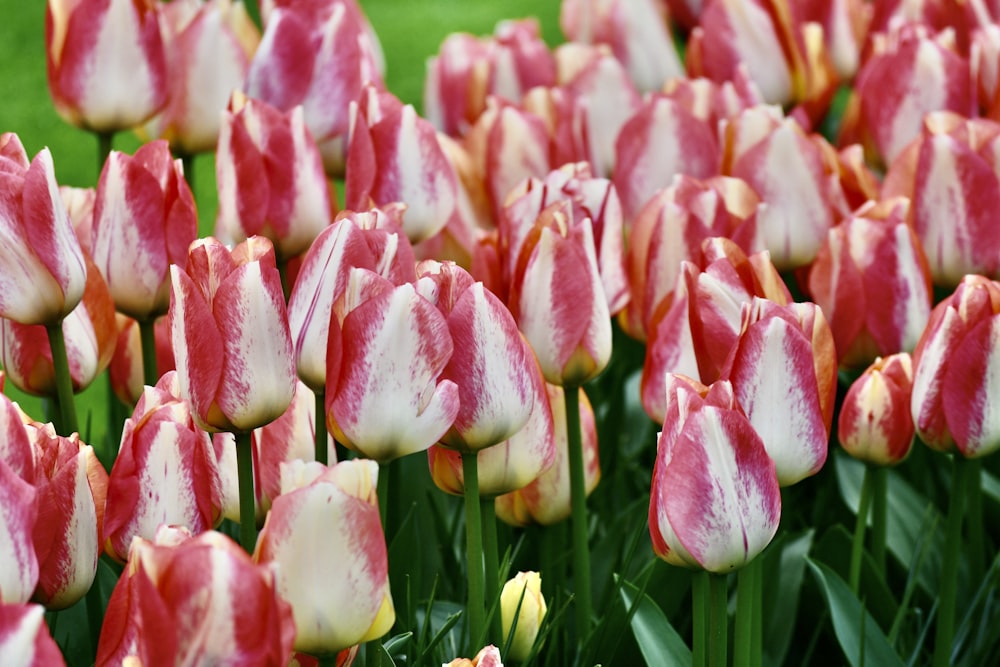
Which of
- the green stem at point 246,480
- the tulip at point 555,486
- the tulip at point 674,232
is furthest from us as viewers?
the tulip at point 674,232

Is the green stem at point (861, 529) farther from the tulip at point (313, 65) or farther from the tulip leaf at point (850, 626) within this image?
the tulip at point (313, 65)

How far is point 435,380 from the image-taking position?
0.68m

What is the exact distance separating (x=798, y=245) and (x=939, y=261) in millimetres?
119

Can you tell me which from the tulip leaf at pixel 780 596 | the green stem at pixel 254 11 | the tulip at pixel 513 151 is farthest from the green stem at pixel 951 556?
the green stem at pixel 254 11

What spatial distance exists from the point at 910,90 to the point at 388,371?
0.97 meters

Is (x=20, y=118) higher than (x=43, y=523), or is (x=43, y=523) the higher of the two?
(x=43, y=523)

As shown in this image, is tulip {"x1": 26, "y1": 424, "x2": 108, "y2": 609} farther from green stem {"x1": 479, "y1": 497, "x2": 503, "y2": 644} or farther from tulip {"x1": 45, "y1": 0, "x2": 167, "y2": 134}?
tulip {"x1": 45, "y1": 0, "x2": 167, "y2": 134}

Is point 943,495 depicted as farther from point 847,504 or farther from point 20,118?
point 20,118

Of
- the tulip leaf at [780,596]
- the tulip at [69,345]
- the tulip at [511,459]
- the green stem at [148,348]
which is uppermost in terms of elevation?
the tulip at [69,345]

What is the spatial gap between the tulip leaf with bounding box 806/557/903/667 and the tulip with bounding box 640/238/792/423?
0.17 m

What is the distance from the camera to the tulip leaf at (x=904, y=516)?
→ 1164 millimetres

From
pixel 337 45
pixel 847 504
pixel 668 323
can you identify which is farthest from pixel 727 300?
pixel 337 45

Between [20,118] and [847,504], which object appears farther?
[20,118]

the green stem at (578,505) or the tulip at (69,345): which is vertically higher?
the tulip at (69,345)
